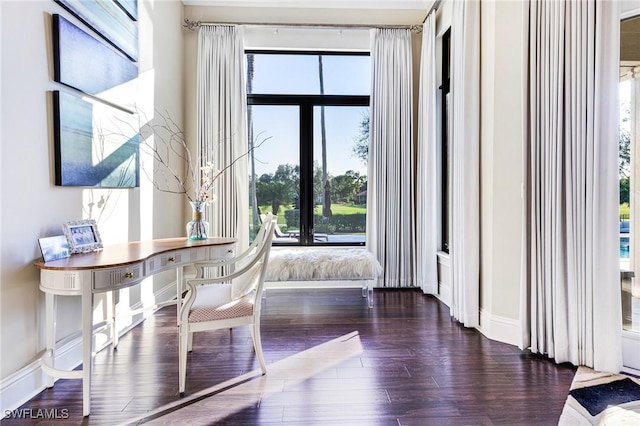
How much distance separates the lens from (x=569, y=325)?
233cm

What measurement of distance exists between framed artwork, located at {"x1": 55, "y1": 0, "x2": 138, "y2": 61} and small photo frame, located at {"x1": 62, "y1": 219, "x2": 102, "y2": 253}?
1.43 meters

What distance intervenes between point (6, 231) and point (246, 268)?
1.29 metres

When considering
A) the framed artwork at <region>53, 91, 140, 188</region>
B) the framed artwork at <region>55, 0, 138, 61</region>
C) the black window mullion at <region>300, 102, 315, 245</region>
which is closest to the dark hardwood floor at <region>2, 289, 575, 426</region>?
the framed artwork at <region>53, 91, 140, 188</region>

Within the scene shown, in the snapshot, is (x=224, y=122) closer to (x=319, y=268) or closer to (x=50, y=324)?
(x=319, y=268)

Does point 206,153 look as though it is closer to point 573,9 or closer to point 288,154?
point 288,154

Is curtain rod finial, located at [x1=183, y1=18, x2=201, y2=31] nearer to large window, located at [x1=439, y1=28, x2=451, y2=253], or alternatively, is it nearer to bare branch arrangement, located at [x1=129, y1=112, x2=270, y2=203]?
bare branch arrangement, located at [x1=129, y1=112, x2=270, y2=203]

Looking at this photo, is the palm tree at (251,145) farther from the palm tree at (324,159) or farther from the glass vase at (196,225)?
the glass vase at (196,225)

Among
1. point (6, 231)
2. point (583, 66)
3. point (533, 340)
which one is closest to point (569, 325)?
point (533, 340)

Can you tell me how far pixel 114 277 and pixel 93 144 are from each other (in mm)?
1187

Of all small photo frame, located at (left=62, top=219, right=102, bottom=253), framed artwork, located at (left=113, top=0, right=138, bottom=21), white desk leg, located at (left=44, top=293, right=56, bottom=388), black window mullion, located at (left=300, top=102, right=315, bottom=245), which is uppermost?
framed artwork, located at (left=113, top=0, right=138, bottom=21)

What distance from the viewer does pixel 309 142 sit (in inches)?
177

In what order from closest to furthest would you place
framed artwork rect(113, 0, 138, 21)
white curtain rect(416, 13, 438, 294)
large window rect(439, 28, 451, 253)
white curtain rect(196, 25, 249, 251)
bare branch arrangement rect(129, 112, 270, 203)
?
framed artwork rect(113, 0, 138, 21), bare branch arrangement rect(129, 112, 270, 203), white curtain rect(416, 13, 438, 294), large window rect(439, 28, 451, 253), white curtain rect(196, 25, 249, 251)

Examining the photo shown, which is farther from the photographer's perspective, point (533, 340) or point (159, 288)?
point (159, 288)

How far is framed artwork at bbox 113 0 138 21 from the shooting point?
296 cm
